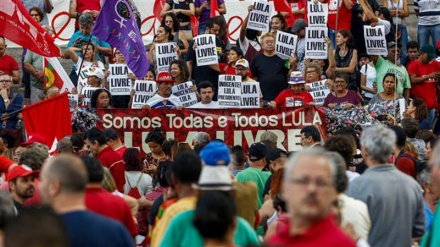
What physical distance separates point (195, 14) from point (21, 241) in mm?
16301

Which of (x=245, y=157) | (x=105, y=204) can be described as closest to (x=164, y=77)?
(x=245, y=157)

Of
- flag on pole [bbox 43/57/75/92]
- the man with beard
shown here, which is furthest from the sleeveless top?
the man with beard

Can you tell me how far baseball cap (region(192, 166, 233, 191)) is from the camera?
26.0ft

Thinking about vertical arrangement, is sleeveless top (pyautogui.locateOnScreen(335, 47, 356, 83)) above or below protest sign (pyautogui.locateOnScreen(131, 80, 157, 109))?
above

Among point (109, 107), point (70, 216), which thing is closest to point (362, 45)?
point (109, 107)

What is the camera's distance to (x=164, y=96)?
61.2 feet

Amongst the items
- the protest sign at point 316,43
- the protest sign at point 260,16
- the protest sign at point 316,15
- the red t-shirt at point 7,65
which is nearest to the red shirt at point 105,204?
the protest sign at point 316,43

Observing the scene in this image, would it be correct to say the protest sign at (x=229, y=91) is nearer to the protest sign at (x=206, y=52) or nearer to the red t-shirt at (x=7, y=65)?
the protest sign at (x=206, y=52)

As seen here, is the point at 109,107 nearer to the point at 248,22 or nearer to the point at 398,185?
the point at 248,22

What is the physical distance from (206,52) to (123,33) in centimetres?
162

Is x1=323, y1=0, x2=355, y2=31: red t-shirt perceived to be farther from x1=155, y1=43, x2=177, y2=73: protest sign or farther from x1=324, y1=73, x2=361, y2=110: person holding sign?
x1=324, y1=73, x2=361, y2=110: person holding sign

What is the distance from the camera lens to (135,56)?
1853cm

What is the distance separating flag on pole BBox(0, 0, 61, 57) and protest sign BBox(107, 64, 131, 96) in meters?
2.43

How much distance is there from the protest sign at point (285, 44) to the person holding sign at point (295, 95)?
4.50ft
